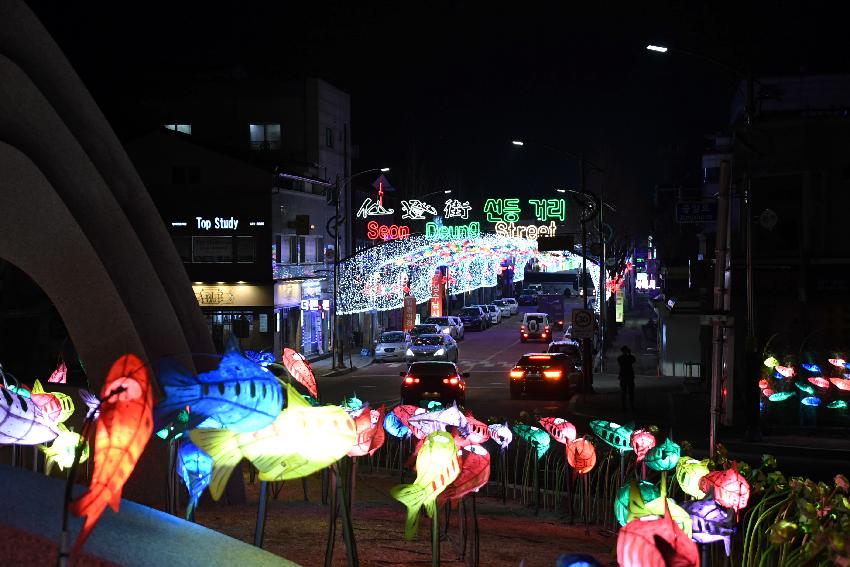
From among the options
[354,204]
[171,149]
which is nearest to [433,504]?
[171,149]

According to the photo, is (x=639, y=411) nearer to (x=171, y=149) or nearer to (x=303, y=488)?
(x=303, y=488)

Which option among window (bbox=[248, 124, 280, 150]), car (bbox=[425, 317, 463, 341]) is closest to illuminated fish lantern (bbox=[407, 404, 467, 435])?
window (bbox=[248, 124, 280, 150])

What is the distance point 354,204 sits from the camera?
203 ft

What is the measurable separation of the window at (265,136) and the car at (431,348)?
1466 cm

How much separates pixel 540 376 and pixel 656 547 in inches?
977

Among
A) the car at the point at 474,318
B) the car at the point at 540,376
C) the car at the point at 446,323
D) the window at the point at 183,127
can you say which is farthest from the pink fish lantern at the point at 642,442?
the car at the point at 474,318

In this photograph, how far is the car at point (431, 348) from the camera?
42.6 m

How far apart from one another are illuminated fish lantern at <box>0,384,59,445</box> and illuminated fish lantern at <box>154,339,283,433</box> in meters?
3.63

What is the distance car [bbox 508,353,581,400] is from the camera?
31.2m

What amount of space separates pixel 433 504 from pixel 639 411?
19307mm

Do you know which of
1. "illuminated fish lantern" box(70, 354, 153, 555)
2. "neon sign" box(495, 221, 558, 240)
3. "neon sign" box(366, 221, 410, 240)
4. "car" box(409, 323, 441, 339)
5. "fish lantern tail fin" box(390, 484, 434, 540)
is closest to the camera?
"illuminated fish lantern" box(70, 354, 153, 555)

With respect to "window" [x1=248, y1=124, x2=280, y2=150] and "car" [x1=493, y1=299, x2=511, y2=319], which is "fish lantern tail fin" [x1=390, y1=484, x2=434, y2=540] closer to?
"window" [x1=248, y1=124, x2=280, y2=150]

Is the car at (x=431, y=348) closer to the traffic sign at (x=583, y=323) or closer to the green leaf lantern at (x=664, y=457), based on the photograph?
the traffic sign at (x=583, y=323)

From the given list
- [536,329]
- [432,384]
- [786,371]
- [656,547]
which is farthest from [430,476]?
[536,329]
